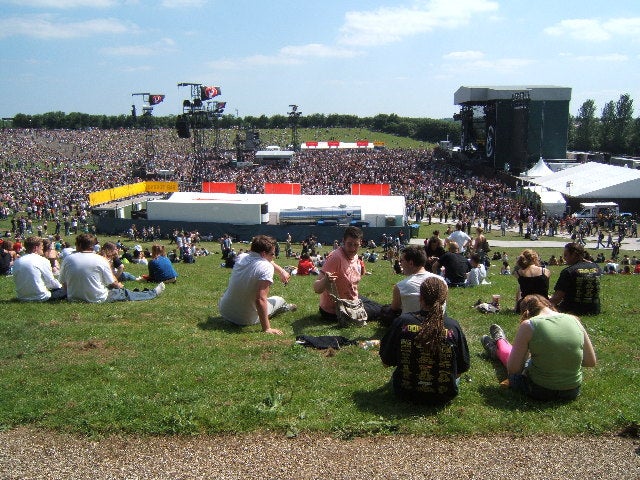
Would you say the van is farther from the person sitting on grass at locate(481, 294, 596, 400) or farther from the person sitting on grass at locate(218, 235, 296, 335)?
the person sitting on grass at locate(481, 294, 596, 400)

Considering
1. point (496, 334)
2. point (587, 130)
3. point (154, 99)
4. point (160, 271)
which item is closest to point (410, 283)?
point (496, 334)

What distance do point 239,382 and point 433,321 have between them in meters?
1.93

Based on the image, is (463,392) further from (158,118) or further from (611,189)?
(158,118)

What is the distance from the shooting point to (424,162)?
70938mm

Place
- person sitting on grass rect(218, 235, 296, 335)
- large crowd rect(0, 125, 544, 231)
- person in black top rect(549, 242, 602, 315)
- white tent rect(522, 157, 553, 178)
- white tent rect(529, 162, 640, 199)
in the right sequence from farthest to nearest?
1. white tent rect(522, 157, 553, 178)
2. large crowd rect(0, 125, 544, 231)
3. white tent rect(529, 162, 640, 199)
4. person in black top rect(549, 242, 602, 315)
5. person sitting on grass rect(218, 235, 296, 335)

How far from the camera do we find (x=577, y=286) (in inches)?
305

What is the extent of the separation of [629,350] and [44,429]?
19.7 feet

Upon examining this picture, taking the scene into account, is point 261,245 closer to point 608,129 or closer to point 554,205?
point 554,205

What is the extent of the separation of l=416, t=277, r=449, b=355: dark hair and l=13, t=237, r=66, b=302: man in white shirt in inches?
236

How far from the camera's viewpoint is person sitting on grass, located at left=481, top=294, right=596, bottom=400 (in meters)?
4.79

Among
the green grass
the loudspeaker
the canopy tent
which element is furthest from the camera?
the loudspeaker

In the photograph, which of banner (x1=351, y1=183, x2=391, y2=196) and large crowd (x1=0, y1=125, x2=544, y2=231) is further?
large crowd (x1=0, y1=125, x2=544, y2=231)

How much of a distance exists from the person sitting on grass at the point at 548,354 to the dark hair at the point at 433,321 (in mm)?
776

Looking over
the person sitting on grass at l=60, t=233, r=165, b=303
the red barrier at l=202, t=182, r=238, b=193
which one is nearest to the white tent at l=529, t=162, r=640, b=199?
the red barrier at l=202, t=182, r=238, b=193
